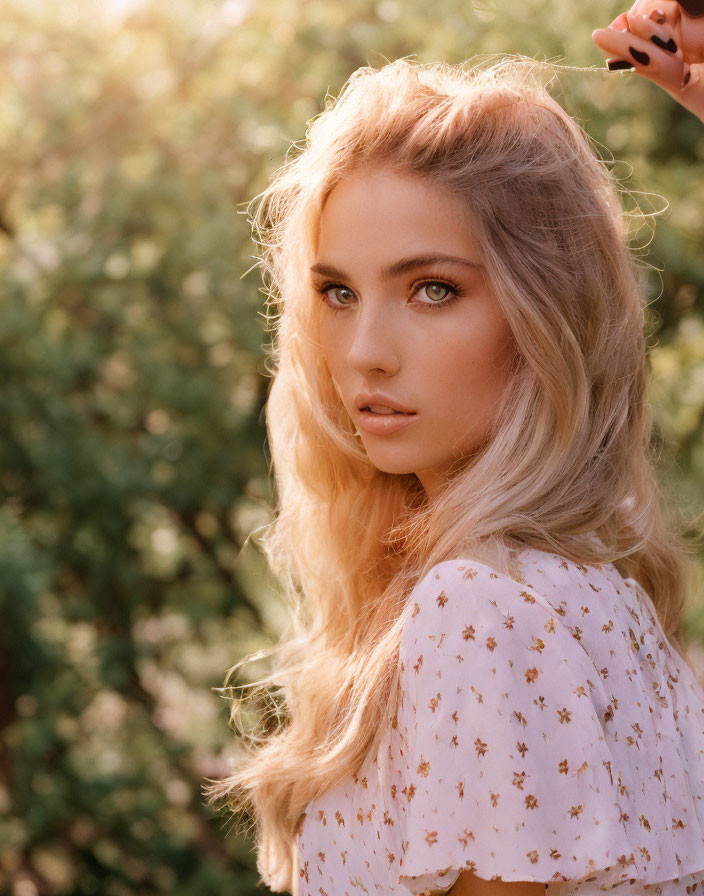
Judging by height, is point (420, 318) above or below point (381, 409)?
above

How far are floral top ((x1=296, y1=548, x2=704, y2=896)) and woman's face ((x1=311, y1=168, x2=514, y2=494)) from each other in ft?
0.81

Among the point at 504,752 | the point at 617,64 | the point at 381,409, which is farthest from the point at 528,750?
the point at 617,64

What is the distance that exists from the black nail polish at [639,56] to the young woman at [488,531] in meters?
0.14

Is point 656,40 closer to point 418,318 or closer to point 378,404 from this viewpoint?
point 418,318

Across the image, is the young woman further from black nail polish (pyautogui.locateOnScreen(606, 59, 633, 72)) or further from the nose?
black nail polish (pyautogui.locateOnScreen(606, 59, 633, 72))

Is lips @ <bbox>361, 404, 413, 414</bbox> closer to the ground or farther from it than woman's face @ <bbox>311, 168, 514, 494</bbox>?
closer to the ground

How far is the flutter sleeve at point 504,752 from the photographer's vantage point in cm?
116

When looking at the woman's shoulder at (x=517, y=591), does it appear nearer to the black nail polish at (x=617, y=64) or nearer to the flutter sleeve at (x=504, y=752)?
the flutter sleeve at (x=504, y=752)

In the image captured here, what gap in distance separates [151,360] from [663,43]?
204cm

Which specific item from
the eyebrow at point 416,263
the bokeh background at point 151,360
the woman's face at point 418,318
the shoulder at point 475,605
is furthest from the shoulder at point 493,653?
the bokeh background at point 151,360

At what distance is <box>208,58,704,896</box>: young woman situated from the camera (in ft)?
3.87

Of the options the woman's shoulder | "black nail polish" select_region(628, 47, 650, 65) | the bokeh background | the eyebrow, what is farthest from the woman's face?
the bokeh background

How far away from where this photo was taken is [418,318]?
1436 millimetres

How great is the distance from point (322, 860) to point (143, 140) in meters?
2.50
